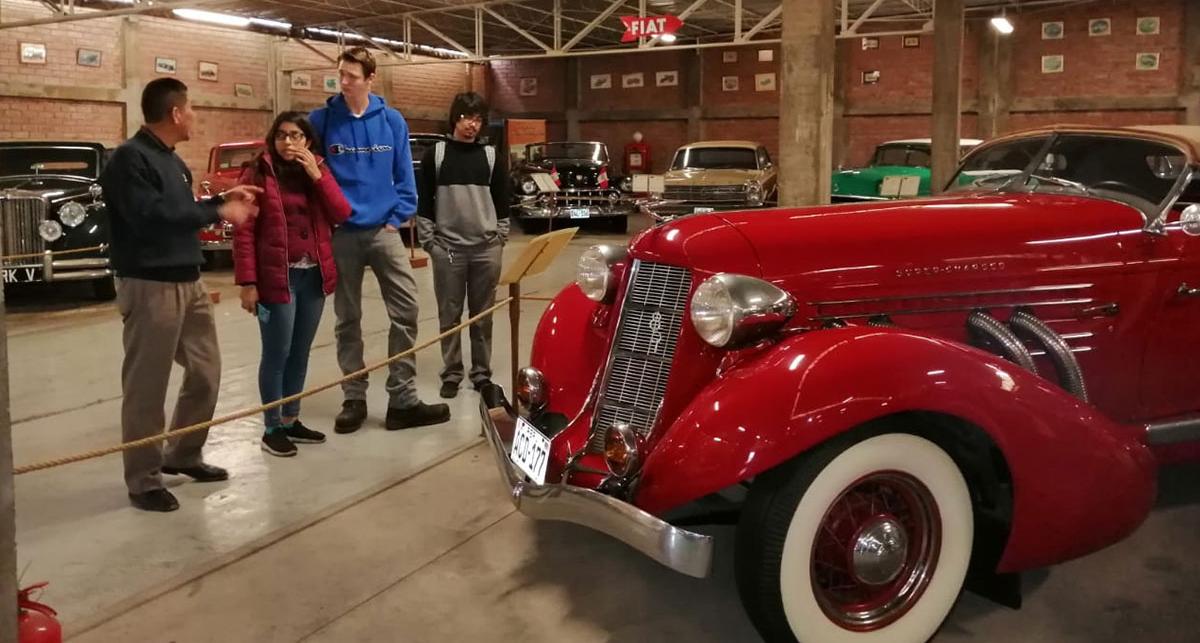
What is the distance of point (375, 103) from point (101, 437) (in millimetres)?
2076

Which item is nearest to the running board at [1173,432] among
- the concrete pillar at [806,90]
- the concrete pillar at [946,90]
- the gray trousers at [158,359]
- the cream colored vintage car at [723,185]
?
the gray trousers at [158,359]

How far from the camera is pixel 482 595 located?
116 inches

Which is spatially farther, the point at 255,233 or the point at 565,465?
the point at 255,233

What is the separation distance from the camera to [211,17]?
15.4 meters

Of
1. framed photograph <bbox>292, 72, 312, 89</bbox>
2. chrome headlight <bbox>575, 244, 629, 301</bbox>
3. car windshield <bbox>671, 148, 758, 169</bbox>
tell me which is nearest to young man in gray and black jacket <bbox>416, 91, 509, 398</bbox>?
chrome headlight <bbox>575, 244, 629, 301</bbox>

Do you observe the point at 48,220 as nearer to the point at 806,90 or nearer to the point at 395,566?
the point at 806,90

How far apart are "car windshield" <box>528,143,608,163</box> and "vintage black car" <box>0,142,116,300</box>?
7176 mm

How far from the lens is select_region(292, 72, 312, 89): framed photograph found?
17.1 meters

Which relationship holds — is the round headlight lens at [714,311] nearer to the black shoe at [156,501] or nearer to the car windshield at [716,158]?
the black shoe at [156,501]

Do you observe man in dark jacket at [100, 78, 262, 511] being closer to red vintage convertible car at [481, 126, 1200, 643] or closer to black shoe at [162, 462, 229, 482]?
black shoe at [162, 462, 229, 482]

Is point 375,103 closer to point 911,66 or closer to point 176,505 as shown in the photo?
point 176,505

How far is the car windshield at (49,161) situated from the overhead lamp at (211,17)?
6478 millimetres

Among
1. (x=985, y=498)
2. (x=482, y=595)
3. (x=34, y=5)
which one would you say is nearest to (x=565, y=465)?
(x=482, y=595)

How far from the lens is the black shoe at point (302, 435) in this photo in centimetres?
448
